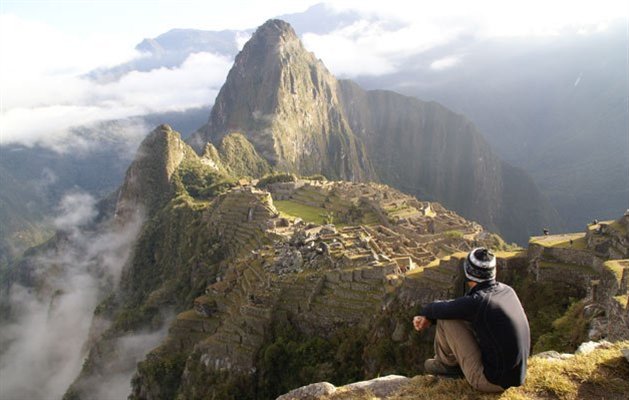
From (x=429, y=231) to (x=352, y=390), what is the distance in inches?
1854

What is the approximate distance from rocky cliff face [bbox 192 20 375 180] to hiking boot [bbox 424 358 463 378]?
12739 cm

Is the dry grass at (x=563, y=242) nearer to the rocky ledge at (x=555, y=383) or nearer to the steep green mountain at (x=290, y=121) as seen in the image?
the rocky ledge at (x=555, y=383)

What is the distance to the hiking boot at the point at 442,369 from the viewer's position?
22.2 ft

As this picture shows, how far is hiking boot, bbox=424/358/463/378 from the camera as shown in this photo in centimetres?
676

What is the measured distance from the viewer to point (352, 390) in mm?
7766

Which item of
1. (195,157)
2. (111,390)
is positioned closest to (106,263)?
(195,157)

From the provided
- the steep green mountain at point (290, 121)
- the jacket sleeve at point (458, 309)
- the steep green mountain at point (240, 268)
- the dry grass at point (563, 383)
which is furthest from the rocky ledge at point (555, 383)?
the steep green mountain at point (290, 121)

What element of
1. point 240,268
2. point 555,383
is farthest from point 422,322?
point 240,268

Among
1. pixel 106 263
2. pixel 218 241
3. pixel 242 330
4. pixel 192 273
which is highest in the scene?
pixel 242 330

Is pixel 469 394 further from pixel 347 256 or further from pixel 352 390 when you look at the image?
pixel 347 256

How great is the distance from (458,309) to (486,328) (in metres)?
0.38

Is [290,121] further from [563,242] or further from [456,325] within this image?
[456,325]

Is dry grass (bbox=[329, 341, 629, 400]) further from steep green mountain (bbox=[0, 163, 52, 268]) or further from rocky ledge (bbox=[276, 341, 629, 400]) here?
steep green mountain (bbox=[0, 163, 52, 268])

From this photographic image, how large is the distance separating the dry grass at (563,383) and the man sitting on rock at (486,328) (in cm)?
29
